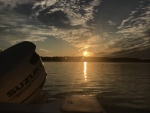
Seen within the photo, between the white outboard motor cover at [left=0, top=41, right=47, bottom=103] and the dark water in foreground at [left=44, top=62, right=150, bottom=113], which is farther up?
the white outboard motor cover at [left=0, top=41, right=47, bottom=103]

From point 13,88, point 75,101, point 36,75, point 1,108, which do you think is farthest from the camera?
point 36,75

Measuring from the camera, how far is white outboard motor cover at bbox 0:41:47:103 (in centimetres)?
497

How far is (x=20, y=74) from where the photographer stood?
17.4 feet

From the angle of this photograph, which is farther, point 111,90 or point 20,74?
point 111,90

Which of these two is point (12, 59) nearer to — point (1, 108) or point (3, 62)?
point (3, 62)

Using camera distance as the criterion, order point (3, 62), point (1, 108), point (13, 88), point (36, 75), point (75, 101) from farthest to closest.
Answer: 1. point (36, 75)
2. point (3, 62)
3. point (13, 88)
4. point (75, 101)
5. point (1, 108)

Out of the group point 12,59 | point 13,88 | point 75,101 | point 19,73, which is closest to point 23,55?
point 12,59

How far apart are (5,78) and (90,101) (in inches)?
93.9

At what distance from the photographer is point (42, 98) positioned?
604 cm

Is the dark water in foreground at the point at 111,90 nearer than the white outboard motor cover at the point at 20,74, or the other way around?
the white outboard motor cover at the point at 20,74

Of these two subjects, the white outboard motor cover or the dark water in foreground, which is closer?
the white outboard motor cover

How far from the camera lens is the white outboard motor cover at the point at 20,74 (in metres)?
4.97

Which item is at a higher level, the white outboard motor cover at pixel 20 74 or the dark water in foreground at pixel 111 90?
the white outboard motor cover at pixel 20 74

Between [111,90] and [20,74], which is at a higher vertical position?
[20,74]
